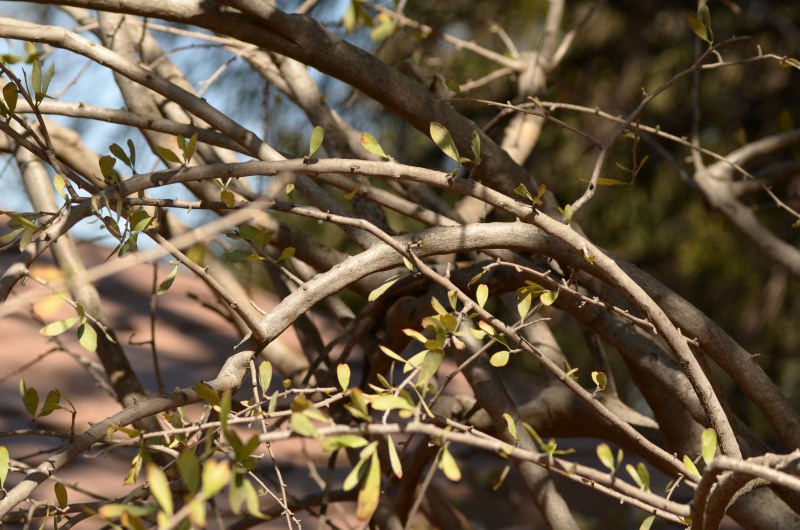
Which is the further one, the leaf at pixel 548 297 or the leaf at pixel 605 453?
the leaf at pixel 548 297

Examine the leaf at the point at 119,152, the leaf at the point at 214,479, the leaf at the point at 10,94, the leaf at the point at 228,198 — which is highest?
the leaf at the point at 10,94

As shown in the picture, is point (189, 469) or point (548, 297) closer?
point (189, 469)

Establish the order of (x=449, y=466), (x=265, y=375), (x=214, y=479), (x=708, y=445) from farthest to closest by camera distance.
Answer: (x=265, y=375), (x=708, y=445), (x=449, y=466), (x=214, y=479)

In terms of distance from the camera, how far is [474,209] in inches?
80.9

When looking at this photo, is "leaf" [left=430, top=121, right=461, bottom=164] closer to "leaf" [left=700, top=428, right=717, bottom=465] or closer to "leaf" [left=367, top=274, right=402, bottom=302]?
"leaf" [left=367, top=274, right=402, bottom=302]

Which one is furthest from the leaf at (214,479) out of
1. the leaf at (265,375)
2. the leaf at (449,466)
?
the leaf at (265,375)

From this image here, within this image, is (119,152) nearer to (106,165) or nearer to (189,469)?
(106,165)

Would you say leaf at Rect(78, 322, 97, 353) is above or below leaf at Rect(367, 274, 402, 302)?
above

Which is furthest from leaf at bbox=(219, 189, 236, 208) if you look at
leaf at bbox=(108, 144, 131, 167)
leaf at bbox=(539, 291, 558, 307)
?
leaf at bbox=(539, 291, 558, 307)

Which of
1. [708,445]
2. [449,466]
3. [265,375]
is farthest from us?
[265,375]

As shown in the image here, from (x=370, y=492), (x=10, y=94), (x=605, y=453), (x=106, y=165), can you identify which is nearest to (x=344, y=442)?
(x=370, y=492)

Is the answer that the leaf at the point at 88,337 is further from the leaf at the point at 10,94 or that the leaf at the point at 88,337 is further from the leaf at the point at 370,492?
the leaf at the point at 370,492

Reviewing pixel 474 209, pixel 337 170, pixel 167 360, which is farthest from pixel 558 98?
pixel 337 170

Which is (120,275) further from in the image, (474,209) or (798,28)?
(798,28)
